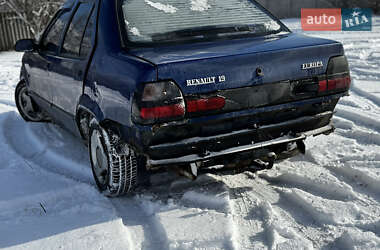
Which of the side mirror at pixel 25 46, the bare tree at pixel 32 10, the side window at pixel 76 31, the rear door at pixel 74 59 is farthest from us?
the bare tree at pixel 32 10

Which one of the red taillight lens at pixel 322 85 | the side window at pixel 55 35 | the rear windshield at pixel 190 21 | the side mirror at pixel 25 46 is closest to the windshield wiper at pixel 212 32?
the rear windshield at pixel 190 21

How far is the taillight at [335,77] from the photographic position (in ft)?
10.2

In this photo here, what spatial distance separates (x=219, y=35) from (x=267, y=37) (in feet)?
1.27

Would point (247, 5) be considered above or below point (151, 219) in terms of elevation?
above

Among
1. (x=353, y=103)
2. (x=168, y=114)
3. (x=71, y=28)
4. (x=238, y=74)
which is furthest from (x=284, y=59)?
(x=353, y=103)

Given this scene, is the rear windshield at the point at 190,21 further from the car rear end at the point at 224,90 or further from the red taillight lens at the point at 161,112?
the red taillight lens at the point at 161,112

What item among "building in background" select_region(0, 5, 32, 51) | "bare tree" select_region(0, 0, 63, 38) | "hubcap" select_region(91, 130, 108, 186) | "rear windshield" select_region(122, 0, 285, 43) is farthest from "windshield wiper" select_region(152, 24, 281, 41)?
"building in background" select_region(0, 5, 32, 51)

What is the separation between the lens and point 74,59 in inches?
150

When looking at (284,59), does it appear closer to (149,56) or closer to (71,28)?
(149,56)

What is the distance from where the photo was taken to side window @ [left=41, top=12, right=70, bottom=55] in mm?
4328

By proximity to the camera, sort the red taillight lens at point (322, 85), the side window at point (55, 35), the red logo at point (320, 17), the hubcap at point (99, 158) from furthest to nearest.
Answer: the red logo at point (320, 17) → the side window at point (55, 35) → the hubcap at point (99, 158) → the red taillight lens at point (322, 85)

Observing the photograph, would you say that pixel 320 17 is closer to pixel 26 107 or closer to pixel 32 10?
pixel 32 10

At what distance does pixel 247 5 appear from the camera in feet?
12.6

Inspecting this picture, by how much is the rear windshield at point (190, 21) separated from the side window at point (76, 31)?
0.53 metres
